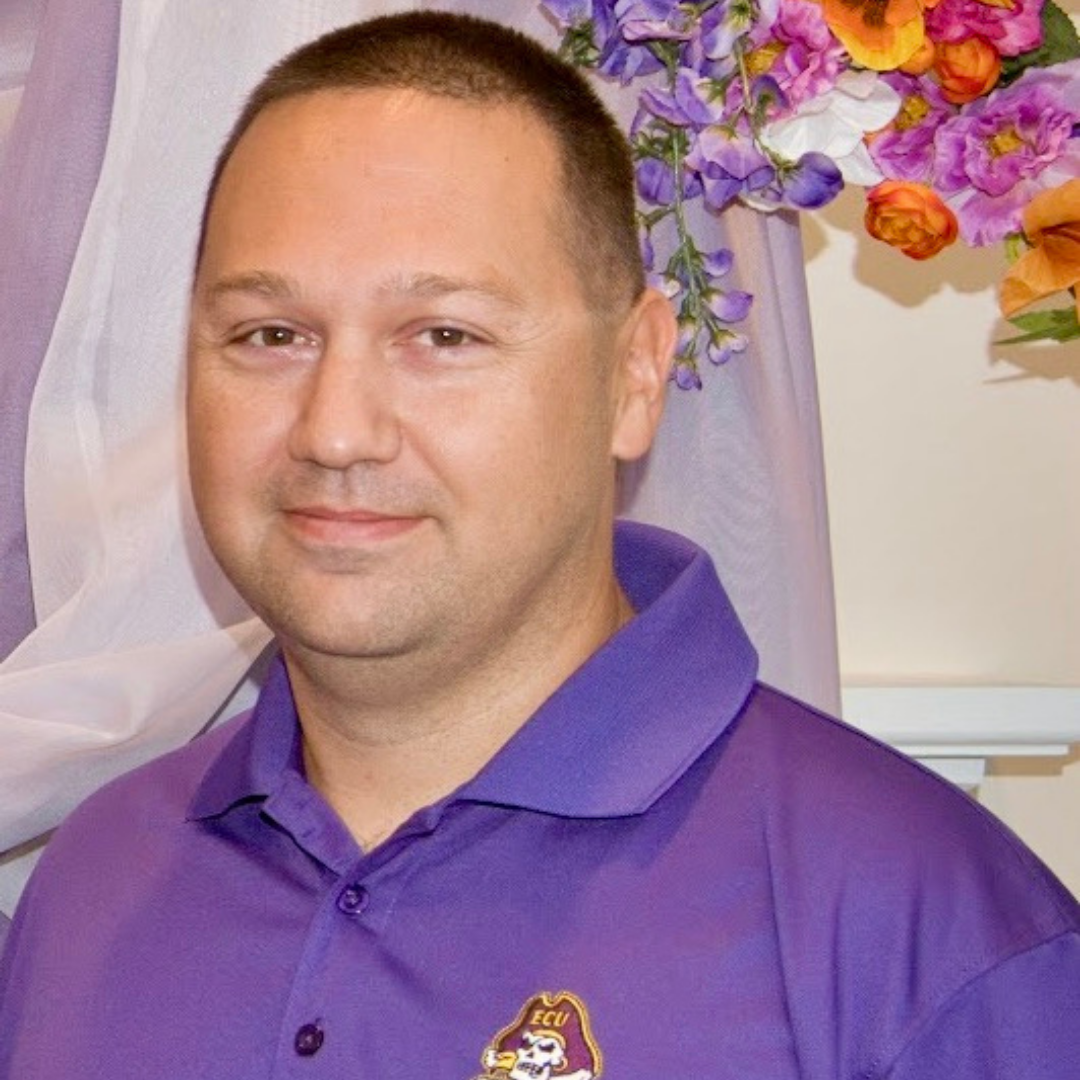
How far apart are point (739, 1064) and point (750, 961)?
5 cm

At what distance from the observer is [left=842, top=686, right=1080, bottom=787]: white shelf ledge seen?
5.87ft

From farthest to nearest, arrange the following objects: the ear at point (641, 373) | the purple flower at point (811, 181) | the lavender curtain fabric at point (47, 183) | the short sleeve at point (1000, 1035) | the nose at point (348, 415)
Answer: the lavender curtain fabric at point (47, 183) → the purple flower at point (811, 181) → the ear at point (641, 373) → the nose at point (348, 415) → the short sleeve at point (1000, 1035)

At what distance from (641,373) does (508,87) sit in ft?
0.53

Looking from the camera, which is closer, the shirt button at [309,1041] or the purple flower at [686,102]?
the shirt button at [309,1041]

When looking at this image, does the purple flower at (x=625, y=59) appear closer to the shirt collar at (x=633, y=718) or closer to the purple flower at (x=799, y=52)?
the purple flower at (x=799, y=52)

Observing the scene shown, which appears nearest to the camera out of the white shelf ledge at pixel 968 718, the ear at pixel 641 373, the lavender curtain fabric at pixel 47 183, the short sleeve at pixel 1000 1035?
the short sleeve at pixel 1000 1035

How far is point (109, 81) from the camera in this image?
61.8 inches

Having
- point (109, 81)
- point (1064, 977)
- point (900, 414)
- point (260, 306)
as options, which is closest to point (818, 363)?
point (900, 414)

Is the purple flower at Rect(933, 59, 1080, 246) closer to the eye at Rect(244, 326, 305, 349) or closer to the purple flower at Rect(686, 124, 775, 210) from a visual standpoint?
the purple flower at Rect(686, 124, 775, 210)

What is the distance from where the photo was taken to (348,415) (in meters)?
1.21

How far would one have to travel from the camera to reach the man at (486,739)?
116 cm

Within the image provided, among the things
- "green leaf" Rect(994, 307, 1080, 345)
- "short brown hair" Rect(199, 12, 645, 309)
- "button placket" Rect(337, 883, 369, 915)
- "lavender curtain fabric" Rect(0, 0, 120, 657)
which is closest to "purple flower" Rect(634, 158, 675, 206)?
"short brown hair" Rect(199, 12, 645, 309)

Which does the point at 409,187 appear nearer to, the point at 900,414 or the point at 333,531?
the point at 333,531

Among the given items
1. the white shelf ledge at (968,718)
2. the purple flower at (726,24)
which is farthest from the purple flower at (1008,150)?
the white shelf ledge at (968,718)
